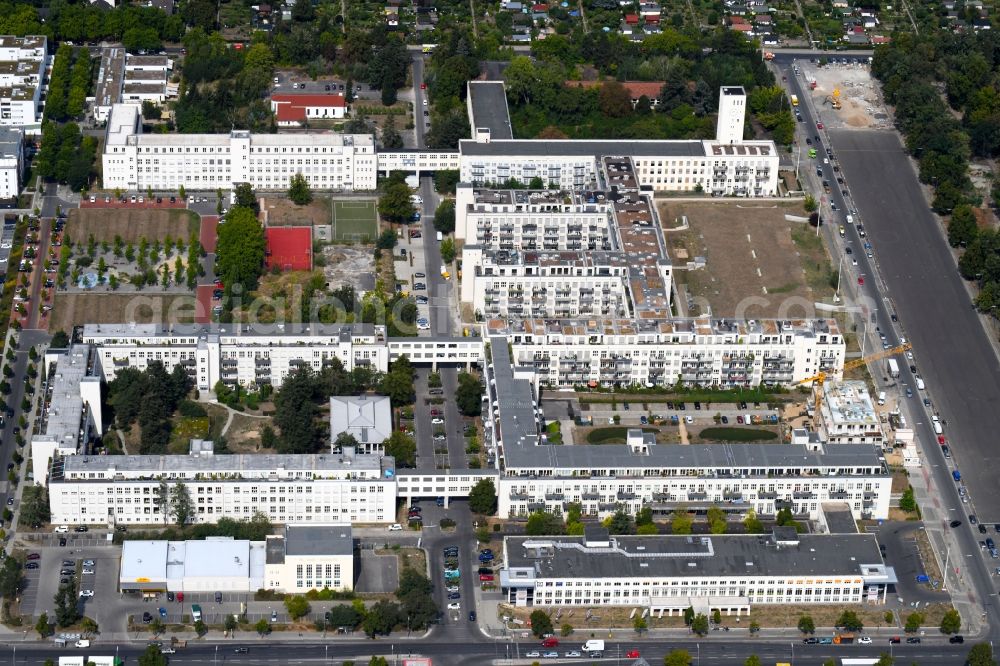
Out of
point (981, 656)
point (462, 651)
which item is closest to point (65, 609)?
point (462, 651)

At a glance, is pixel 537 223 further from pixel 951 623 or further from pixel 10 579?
pixel 10 579

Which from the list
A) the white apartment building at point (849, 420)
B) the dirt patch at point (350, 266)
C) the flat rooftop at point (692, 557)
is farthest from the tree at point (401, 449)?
the white apartment building at point (849, 420)

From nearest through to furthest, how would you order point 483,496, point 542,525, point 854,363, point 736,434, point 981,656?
1. point 981,656
2. point 542,525
3. point 483,496
4. point 736,434
5. point 854,363

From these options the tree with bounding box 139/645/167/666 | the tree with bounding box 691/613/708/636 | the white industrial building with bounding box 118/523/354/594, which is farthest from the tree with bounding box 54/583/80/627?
the tree with bounding box 691/613/708/636

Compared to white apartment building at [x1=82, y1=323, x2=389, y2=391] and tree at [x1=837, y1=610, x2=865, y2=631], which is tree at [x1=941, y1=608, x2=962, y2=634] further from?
white apartment building at [x1=82, y1=323, x2=389, y2=391]

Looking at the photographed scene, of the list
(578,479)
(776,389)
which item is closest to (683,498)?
(578,479)

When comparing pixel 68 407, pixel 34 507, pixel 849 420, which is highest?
pixel 68 407
